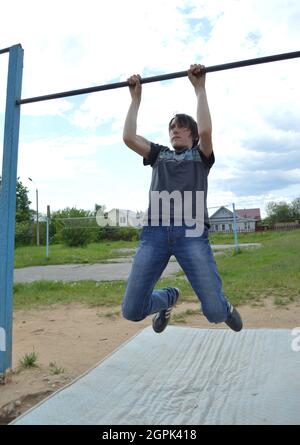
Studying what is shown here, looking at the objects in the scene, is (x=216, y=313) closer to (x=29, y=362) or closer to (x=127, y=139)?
(x=127, y=139)

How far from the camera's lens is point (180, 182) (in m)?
2.39

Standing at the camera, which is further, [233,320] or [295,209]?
[295,209]

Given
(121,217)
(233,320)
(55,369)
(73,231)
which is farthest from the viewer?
(73,231)

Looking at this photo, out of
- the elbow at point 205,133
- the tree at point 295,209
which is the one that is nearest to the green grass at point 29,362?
the elbow at point 205,133

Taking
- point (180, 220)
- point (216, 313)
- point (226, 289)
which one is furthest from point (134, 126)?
point (226, 289)

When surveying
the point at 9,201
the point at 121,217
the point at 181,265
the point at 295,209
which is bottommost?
the point at 181,265

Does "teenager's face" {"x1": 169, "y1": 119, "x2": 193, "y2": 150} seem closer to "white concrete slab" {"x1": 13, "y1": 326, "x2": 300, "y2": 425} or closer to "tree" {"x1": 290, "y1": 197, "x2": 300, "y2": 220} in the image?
"white concrete slab" {"x1": 13, "y1": 326, "x2": 300, "y2": 425}

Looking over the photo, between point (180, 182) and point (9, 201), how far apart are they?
3.98 ft

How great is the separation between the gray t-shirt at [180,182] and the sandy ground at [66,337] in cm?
131

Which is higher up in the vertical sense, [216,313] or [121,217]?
[121,217]

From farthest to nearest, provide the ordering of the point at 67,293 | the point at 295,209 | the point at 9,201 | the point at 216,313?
the point at 295,209 < the point at 67,293 < the point at 9,201 < the point at 216,313

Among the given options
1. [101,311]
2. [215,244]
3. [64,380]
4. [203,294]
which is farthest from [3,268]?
[215,244]

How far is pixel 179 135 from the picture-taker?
2.53m
